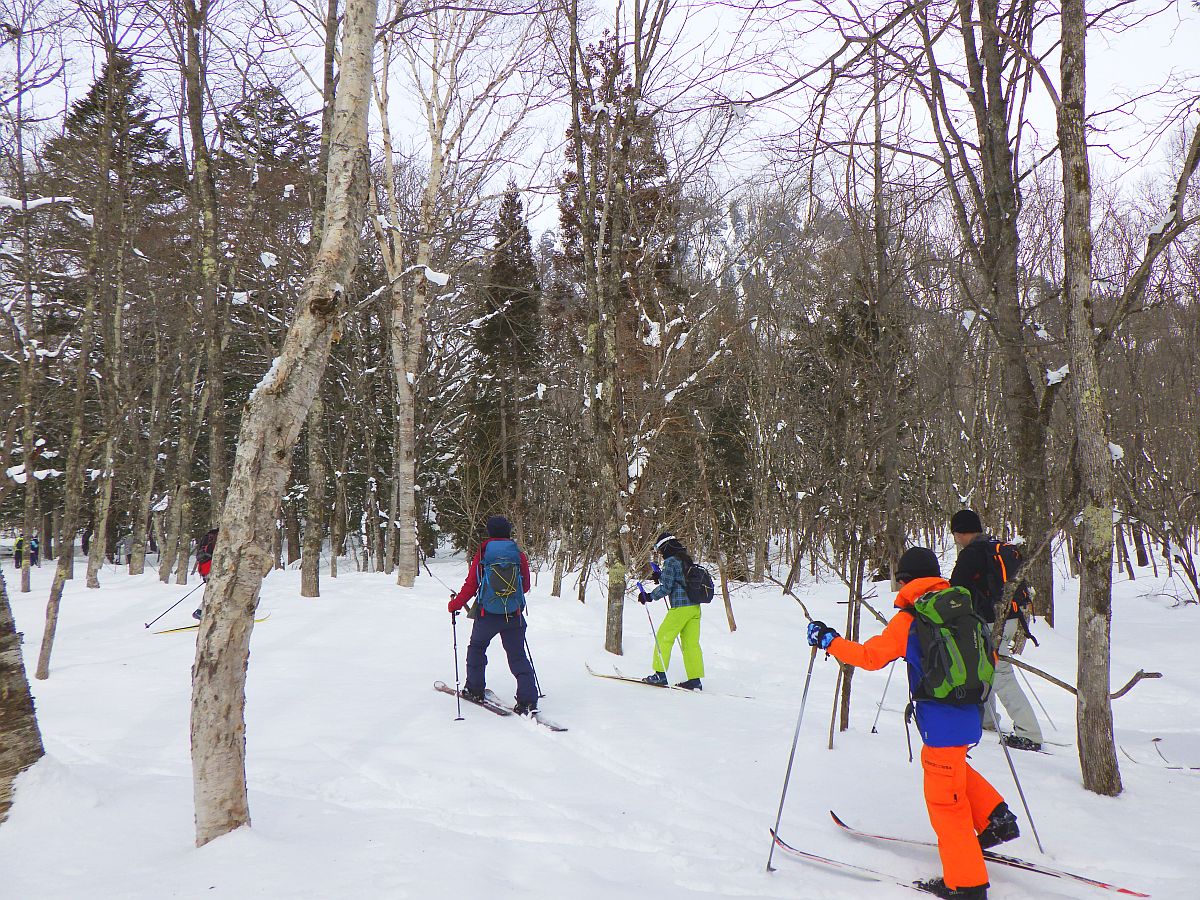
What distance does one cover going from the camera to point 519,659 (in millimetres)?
6508

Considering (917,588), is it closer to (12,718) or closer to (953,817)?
(953,817)

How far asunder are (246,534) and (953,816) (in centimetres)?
365

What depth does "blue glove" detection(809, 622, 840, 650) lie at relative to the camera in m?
3.79

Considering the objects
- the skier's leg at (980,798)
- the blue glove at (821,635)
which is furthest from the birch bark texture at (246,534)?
the skier's leg at (980,798)

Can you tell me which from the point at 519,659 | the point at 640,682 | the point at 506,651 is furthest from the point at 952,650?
the point at 640,682

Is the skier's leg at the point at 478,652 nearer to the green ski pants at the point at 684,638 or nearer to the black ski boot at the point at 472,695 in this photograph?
the black ski boot at the point at 472,695

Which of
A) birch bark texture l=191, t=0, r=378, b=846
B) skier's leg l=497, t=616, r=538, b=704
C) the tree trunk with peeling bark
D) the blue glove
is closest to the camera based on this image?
birch bark texture l=191, t=0, r=378, b=846

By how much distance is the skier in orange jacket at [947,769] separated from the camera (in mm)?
3350

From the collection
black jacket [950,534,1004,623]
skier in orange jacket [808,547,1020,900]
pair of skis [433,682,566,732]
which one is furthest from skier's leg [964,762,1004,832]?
pair of skis [433,682,566,732]

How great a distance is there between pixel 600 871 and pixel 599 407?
627 centimetres

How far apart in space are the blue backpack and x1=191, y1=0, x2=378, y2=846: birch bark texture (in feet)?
10.3

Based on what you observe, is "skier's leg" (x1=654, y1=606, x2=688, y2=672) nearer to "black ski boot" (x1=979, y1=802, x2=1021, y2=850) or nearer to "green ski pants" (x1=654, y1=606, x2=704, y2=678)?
"green ski pants" (x1=654, y1=606, x2=704, y2=678)

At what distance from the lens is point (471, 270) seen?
1984 cm

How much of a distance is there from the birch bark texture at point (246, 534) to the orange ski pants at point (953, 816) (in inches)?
132
